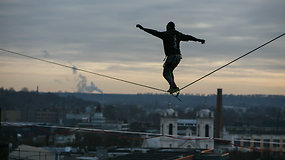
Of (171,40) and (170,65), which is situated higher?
(171,40)

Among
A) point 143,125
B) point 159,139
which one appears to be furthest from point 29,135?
point 143,125

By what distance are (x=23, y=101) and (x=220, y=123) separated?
44.7m

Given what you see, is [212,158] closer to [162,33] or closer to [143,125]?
[162,33]

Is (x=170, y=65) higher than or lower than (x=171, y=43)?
lower

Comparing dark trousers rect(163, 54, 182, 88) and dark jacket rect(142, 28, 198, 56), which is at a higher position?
dark jacket rect(142, 28, 198, 56)

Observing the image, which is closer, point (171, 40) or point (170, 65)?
point (171, 40)

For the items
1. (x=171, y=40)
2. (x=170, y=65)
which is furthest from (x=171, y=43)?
(x=170, y=65)

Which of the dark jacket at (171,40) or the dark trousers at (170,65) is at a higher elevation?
the dark jacket at (171,40)

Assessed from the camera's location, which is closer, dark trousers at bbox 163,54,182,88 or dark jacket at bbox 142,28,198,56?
dark jacket at bbox 142,28,198,56

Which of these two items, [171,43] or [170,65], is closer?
[171,43]

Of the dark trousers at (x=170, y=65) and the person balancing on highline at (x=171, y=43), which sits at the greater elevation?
the person balancing on highline at (x=171, y=43)

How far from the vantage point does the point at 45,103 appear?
190500mm

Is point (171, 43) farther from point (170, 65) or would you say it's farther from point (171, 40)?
point (170, 65)

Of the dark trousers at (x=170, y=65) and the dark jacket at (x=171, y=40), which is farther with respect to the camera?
the dark trousers at (x=170, y=65)
